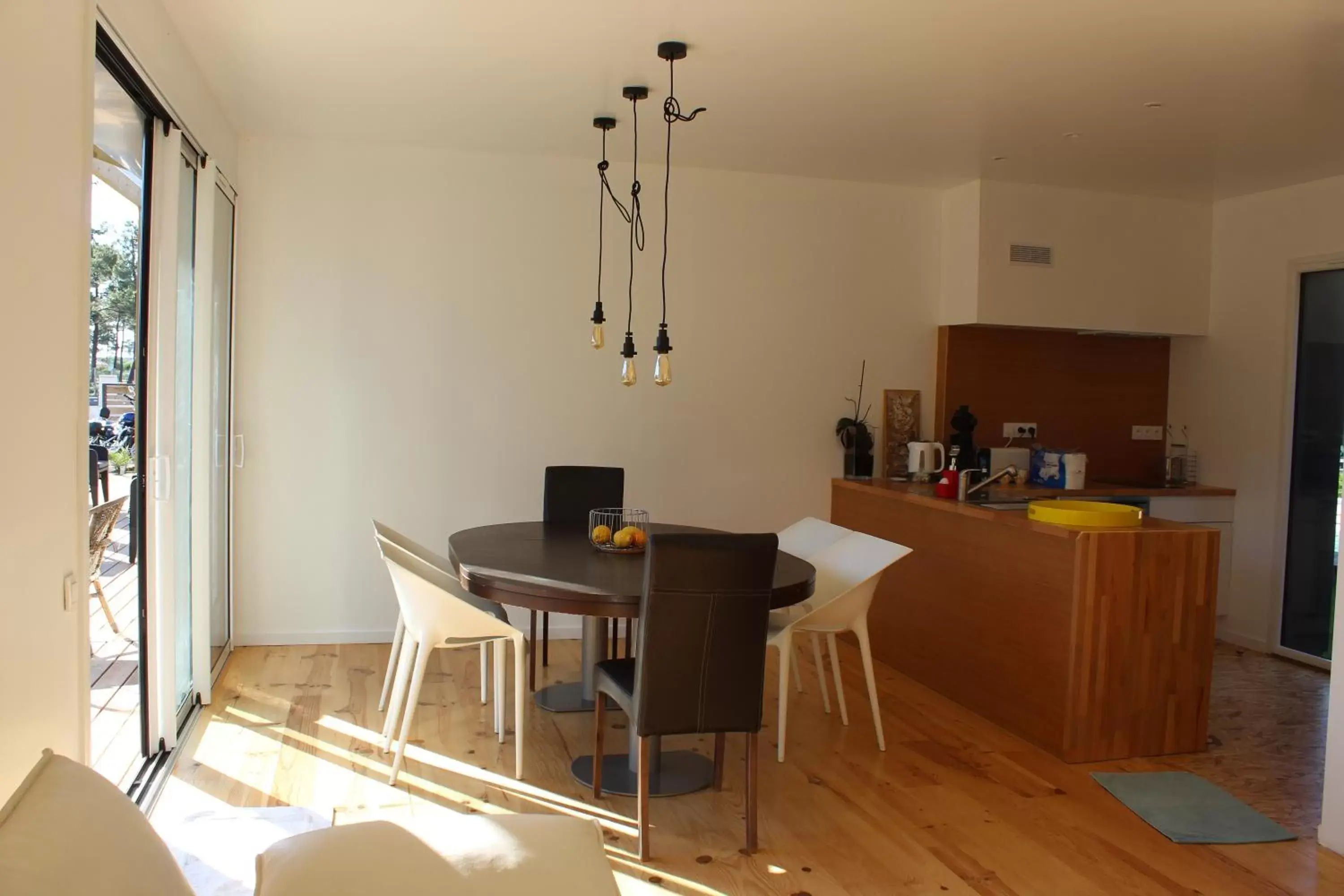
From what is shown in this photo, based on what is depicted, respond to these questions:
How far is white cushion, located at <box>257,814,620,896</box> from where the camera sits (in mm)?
1769

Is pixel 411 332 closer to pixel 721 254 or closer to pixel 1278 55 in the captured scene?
pixel 721 254

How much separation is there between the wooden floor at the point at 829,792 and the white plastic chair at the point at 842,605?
212 mm

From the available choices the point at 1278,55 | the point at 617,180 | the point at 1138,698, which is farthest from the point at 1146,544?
the point at 617,180

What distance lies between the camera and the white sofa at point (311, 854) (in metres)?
1.26

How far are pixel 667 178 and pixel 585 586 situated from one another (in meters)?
2.97

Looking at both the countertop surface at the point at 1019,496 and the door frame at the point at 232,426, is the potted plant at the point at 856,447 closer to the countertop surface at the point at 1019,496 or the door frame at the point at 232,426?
the countertop surface at the point at 1019,496

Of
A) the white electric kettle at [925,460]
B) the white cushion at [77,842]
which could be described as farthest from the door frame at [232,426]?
the white cushion at [77,842]

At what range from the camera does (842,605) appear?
3869 millimetres

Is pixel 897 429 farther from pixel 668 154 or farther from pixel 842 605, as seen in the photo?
pixel 842 605

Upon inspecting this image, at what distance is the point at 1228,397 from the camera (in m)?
5.99

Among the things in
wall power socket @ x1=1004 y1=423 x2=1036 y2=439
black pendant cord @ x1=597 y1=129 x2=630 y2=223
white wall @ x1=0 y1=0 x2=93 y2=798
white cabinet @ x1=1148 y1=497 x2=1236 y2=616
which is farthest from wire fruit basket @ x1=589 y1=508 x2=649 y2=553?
white cabinet @ x1=1148 y1=497 x2=1236 y2=616

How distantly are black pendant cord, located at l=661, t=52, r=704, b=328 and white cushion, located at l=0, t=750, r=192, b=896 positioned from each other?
2628 mm

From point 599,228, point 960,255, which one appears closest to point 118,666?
point 599,228

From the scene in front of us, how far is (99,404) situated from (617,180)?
3155 millimetres
